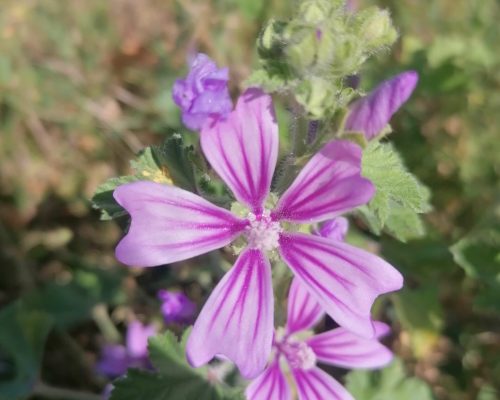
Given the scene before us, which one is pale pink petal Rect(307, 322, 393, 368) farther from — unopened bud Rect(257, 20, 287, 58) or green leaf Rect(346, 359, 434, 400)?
unopened bud Rect(257, 20, 287, 58)

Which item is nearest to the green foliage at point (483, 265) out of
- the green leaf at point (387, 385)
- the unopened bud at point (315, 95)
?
the green leaf at point (387, 385)

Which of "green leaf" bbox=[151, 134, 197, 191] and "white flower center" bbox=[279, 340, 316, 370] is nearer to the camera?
"green leaf" bbox=[151, 134, 197, 191]

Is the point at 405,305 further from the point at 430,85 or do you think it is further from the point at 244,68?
the point at 244,68

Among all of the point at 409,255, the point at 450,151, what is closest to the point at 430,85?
the point at 450,151

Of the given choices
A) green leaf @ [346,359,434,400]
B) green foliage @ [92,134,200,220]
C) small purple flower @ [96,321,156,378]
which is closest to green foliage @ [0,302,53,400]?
small purple flower @ [96,321,156,378]

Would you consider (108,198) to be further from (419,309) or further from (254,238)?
(419,309)

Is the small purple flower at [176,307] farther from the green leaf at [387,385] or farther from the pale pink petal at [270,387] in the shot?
the green leaf at [387,385]
